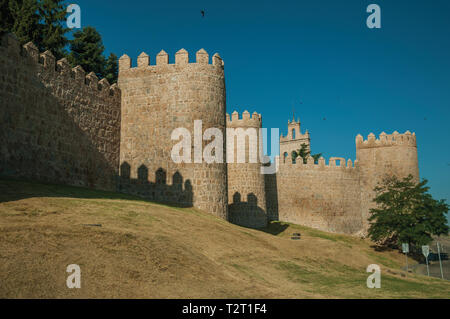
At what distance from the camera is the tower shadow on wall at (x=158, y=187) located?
20.8 m

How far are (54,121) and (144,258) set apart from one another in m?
11.0

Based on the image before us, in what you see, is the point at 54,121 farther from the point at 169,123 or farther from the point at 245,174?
the point at 245,174

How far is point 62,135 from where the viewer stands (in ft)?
60.7

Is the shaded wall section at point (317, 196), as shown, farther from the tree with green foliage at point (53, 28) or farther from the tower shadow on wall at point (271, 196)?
the tree with green foliage at point (53, 28)

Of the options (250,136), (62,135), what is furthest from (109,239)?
(250,136)

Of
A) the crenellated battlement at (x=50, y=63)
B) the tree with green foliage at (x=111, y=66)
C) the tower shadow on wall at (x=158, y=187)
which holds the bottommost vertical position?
the tower shadow on wall at (x=158, y=187)

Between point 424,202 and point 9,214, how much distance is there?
27.1 metres

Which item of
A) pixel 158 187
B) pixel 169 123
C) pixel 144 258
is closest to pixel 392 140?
pixel 169 123

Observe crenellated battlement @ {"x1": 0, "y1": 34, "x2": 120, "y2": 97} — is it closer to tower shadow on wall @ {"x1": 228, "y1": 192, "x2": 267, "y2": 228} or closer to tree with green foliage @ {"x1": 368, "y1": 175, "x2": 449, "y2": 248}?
tower shadow on wall @ {"x1": 228, "y1": 192, "x2": 267, "y2": 228}

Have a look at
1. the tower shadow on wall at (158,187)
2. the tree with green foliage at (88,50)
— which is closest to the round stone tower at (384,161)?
the tower shadow on wall at (158,187)

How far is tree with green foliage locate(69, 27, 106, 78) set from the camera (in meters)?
34.1

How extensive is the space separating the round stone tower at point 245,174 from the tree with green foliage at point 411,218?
858 cm

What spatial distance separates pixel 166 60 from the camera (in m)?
22.3
